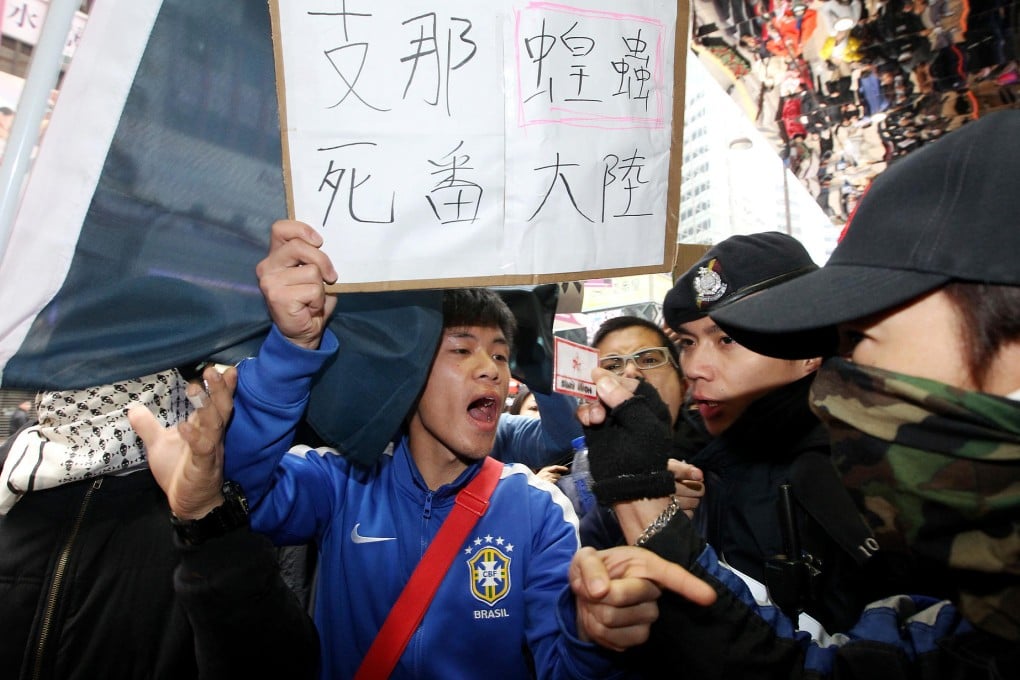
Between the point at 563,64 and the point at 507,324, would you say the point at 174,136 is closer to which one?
the point at 563,64

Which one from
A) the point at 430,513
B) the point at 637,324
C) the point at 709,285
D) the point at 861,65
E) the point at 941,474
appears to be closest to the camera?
the point at 941,474

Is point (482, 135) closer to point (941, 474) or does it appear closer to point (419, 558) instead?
point (941, 474)

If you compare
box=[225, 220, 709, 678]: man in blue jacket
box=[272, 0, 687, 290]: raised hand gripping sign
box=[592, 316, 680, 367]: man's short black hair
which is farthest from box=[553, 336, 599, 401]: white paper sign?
box=[592, 316, 680, 367]: man's short black hair

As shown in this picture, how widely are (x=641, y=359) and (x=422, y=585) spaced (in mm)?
1392

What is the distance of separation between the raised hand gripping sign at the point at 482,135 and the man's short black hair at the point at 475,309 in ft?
2.06

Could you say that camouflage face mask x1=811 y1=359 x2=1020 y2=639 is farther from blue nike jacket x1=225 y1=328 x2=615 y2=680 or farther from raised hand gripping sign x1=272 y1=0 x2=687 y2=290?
blue nike jacket x1=225 y1=328 x2=615 y2=680

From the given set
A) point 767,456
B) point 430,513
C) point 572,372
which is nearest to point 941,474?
point 572,372

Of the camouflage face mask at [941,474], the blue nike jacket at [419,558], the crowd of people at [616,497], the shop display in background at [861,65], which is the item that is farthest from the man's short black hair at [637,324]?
the shop display in background at [861,65]

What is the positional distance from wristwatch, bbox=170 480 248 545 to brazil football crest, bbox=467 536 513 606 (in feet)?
1.95

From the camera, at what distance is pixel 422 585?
1.60 meters

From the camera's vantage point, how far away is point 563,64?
1307 millimetres

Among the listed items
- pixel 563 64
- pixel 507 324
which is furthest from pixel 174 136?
pixel 507 324

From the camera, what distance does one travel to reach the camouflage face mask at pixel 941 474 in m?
0.86

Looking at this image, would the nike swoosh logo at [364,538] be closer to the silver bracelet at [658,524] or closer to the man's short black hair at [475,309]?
the man's short black hair at [475,309]
